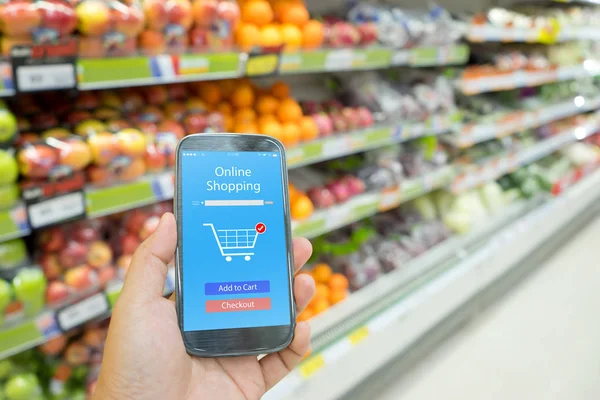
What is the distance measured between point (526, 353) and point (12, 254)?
208 centimetres

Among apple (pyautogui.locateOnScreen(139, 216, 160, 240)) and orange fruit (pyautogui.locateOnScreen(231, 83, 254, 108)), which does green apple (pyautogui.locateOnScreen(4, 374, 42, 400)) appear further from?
orange fruit (pyautogui.locateOnScreen(231, 83, 254, 108))

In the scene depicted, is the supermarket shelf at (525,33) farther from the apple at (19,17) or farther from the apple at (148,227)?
the apple at (19,17)

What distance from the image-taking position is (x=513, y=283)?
284 cm

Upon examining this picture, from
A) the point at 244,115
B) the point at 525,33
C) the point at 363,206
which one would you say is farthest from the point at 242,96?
the point at 525,33

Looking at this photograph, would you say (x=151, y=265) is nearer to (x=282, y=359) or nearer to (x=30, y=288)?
(x=282, y=359)

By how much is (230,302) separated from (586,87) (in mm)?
3981

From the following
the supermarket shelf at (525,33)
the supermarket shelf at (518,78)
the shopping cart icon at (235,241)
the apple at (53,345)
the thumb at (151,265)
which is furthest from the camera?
the supermarket shelf at (518,78)

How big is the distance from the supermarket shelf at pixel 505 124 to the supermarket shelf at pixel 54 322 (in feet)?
5.83

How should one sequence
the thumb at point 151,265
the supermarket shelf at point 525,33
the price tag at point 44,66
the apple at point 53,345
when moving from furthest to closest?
the supermarket shelf at point 525,33 < the apple at point 53,345 < the price tag at point 44,66 < the thumb at point 151,265

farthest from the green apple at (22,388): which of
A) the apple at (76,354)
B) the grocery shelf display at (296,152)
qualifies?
the apple at (76,354)

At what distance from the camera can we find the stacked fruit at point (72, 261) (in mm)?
1242

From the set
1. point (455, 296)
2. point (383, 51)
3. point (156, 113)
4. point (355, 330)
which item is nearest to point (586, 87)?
point (455, 296)

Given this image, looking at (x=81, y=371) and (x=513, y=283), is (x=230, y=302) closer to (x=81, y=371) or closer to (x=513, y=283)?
(x=81, y=371)

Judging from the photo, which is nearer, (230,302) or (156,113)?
A: (230,302)
